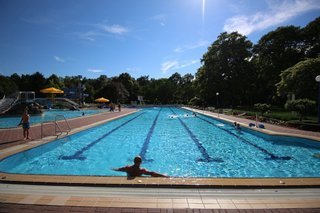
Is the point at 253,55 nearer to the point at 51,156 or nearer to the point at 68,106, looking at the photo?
the point at 68,106

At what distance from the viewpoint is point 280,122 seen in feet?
50.8

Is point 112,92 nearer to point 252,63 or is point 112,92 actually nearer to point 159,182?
point 252,63

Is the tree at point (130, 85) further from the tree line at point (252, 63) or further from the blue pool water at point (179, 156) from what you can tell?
the blue pool water at point (179, 156)

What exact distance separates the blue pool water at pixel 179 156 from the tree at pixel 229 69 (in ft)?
84.3

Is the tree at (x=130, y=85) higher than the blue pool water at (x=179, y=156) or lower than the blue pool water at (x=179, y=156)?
higher

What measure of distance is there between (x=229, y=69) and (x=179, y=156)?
103 feet

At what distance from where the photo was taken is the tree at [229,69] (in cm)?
3734

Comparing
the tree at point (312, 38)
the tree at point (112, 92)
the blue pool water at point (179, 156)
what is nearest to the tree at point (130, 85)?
the tree at point (112, 92)

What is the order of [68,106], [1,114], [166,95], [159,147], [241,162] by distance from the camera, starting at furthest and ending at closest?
[166,95] → [68,106] → [1,114] → [159,147] → [241,162]

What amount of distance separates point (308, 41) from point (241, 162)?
32526 millimetres

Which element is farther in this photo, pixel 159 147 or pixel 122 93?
pixel 122 93

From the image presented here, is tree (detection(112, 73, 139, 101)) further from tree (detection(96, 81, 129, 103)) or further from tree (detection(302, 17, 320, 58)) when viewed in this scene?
tree (detection(302, 17, 320, 58))

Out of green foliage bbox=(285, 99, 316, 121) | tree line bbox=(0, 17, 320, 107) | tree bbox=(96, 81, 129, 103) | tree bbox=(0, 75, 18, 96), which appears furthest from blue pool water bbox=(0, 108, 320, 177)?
tree bbox=(0, 75, 18, 96)

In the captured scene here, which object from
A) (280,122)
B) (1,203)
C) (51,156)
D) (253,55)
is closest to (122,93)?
Answer: (253,55)
